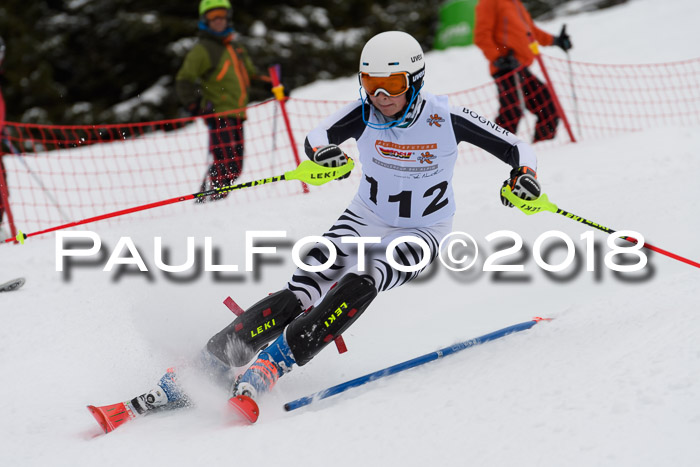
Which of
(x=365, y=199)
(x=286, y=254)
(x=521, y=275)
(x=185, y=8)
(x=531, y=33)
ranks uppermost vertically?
(x=185, y=8)

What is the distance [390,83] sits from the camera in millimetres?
3346

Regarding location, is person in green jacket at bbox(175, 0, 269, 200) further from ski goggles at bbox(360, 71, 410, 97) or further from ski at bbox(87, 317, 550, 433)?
ski at bbox(87, 317, 550, 433)

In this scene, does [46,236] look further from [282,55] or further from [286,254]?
[282,55]

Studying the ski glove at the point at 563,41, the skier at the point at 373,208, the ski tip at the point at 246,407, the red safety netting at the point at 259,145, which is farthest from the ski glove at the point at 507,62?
the ski tip at the point at 246,407

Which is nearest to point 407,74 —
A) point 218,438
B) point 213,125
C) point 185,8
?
point 218,438

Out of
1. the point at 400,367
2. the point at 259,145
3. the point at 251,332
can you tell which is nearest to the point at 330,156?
the point at 251,332

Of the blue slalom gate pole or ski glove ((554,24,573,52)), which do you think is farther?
ski glove ((554,24,573,52))

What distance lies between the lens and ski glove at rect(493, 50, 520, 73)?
6941mm

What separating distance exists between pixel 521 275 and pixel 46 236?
3.91m

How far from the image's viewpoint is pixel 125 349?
13.1ft

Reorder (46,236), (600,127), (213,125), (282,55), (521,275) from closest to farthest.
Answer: (521,275), (46,236), (213,125), (600,127), (282,55)

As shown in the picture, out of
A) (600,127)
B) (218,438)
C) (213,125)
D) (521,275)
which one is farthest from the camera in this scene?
(600,127)

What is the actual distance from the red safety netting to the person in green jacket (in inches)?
6.9

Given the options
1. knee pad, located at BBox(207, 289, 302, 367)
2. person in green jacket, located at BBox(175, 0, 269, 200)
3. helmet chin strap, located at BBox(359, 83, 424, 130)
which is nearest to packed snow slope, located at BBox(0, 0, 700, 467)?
knee pad, located at BBox(207, 289, 302, 367)
